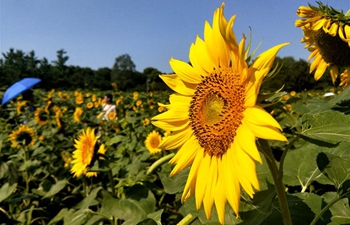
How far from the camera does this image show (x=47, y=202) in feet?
9.80

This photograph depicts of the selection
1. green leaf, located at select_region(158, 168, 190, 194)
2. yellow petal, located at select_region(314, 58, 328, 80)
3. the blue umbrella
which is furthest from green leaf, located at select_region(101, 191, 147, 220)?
the blue umbrella

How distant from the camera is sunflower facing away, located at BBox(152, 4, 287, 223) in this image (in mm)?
759

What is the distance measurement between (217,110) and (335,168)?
1.02 feet

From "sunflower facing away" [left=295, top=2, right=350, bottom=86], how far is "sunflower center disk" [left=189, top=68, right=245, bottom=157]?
2.92 ft

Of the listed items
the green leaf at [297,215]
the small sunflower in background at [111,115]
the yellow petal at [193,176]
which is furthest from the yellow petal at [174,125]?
the small sunflower in background at [111,115]

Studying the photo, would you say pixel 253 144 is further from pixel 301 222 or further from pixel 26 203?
pixel 26 203

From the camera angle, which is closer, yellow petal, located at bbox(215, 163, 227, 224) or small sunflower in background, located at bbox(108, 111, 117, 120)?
yellow petal, located at bbox(215, 163, 227, 224)

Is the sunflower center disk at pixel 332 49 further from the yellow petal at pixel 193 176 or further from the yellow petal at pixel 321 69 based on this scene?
the yellow petal at pixel 193 176

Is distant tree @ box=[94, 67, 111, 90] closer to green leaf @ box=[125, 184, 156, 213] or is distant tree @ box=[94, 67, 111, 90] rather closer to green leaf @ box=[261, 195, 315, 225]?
green leaf @ box=[125, 184, 156, 213]

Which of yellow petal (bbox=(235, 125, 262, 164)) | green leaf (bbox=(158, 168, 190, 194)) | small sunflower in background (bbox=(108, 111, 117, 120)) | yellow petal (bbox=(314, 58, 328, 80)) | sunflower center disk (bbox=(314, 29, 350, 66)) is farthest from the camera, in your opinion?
small sunflower in background (bbox=(108, 111, 117, 120))

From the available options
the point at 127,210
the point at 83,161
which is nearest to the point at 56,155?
the point at 83,161

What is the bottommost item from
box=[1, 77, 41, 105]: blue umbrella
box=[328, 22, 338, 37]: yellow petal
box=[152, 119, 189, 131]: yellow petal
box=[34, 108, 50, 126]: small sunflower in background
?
box=[152, 119, 189, 131]: yellow petal

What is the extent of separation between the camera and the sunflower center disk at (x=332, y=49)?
176cm

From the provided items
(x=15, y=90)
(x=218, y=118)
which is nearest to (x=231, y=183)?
(x=218, y=118)
